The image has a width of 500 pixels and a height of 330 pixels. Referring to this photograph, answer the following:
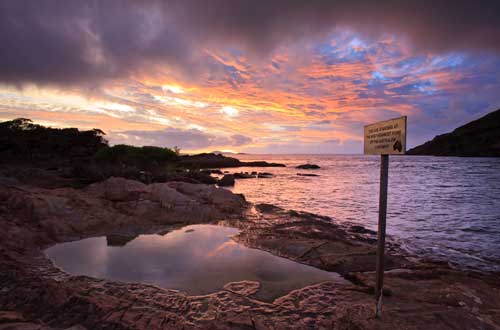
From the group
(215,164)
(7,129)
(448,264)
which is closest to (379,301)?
(448,264)

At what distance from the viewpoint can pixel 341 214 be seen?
14055 millimetres

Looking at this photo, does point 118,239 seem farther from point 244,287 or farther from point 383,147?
point 383,147

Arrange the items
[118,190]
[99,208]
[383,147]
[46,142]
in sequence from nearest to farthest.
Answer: [383,147] → [99,208] → [118,190] → [46,142]

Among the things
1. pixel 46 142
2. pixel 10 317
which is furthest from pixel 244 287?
pixel 46 142

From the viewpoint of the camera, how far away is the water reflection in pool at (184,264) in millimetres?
5320

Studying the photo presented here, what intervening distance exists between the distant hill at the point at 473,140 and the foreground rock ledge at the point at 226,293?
131 meters

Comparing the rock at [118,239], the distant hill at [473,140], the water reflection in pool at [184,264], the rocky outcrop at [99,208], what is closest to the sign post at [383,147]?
the water reflection in pool at [184,264]

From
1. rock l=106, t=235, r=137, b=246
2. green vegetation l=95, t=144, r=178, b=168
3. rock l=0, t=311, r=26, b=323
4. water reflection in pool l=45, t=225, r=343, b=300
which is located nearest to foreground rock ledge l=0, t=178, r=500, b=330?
rock l=0, t=311, r=26, b=323

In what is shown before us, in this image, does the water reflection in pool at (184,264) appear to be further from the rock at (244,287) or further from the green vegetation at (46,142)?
the green vegetation at (46,142)

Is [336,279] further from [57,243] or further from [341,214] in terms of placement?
[341,214]

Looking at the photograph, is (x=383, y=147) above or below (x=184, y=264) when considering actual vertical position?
above

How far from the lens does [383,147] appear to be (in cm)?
414

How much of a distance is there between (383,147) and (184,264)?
4.96m

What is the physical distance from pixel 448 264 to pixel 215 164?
66.8 m
